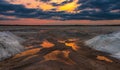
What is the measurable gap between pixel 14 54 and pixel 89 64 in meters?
8.42

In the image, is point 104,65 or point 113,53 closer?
point 104,65

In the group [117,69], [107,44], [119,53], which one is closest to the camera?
[117,69]

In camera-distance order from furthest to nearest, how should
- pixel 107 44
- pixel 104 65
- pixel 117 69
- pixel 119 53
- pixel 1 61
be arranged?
1. pixel 107 44
2. pixel 119 53
3. pixel 1 61
4. pixel 104 65
5. pixel 117 69

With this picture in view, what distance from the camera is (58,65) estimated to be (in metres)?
16.9

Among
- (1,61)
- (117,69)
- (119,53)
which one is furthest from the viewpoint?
(119,53)

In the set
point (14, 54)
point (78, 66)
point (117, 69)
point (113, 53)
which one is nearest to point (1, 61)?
point (14, 54)

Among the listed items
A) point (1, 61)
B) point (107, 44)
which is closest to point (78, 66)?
point (1, 61)

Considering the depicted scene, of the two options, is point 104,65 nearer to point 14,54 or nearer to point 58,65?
point 58,65

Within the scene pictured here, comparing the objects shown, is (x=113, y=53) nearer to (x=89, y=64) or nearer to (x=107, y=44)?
(x=107, y=44)

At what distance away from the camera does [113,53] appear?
23719mm

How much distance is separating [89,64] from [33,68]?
454 cm

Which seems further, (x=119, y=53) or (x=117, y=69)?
(x=119, y=53)

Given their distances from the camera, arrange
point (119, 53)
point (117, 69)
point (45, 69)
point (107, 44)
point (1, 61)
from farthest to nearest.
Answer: point (107, 44), point (119, 53), point (1, 61), point (117, 69), point (45, 69)

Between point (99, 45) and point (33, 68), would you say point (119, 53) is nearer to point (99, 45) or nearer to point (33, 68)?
point (99, 45)
